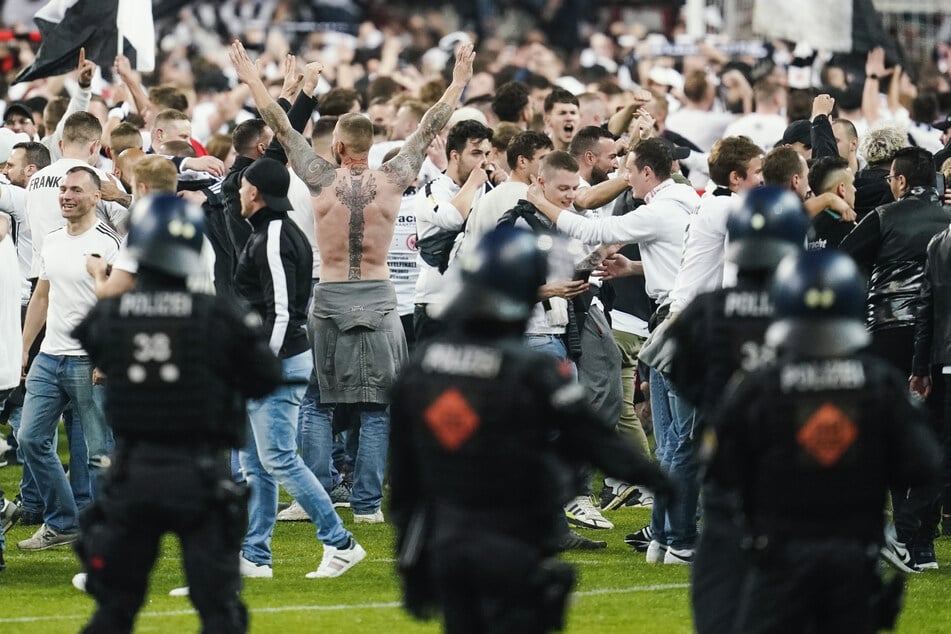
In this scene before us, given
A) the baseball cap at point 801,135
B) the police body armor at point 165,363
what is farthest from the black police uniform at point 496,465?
the baseball cap at point 801,135

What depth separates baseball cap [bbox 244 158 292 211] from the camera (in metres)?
9.19

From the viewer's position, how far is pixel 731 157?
9.60m

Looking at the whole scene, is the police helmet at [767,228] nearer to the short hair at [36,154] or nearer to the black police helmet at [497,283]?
the black police helmet at [497,283]

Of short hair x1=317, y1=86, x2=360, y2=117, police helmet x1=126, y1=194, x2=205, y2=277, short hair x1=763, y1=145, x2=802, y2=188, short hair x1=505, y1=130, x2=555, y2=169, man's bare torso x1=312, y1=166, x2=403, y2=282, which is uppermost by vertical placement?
short hair x1=317, y1=86, x2=360, y2=117

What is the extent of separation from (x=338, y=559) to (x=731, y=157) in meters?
2.91

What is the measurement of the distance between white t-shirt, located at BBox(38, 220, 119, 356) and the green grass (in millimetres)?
1272

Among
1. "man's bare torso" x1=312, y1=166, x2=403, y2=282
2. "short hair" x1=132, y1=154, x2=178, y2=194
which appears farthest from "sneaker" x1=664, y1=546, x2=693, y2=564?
"short hair" x1=132, y1=154, x2=178, y2=194

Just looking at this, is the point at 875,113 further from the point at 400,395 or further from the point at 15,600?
the point at 400,395

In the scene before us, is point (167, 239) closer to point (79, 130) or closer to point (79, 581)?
point (79, 581)

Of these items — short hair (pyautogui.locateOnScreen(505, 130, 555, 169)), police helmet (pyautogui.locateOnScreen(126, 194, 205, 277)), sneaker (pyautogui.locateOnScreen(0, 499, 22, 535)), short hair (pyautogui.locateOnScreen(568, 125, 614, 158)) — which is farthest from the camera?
short hair (pyautogui.locateOnScreen(568, 125, 614, 158))

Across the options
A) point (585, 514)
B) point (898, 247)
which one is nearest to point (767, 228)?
point (898, 247)

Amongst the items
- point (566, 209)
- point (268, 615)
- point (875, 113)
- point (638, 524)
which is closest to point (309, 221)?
point (566, 209)

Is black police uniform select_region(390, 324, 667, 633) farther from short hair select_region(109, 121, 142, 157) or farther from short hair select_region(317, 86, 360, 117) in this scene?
short hair select_region(317, 86, 360, 117)

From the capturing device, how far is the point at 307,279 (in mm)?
9281
